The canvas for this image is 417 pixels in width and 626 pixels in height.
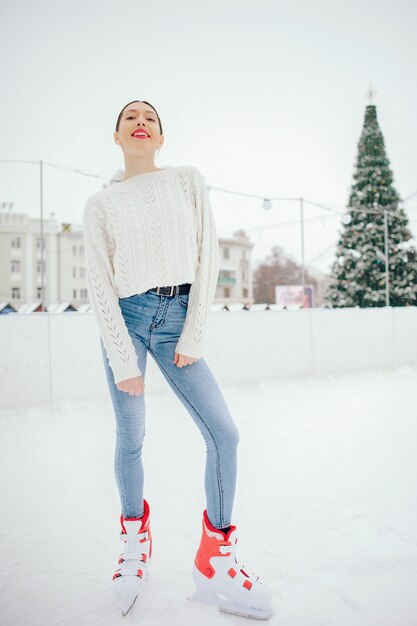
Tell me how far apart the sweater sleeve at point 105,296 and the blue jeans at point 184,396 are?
0.06 meters

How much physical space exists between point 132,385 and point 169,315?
218mm

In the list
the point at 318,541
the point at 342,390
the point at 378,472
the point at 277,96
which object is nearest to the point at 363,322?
the point at 342,390

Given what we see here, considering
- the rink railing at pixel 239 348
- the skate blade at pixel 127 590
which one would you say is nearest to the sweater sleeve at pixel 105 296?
the skate blade at pixel 127 590

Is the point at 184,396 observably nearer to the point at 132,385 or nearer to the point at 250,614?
the point at 132,385

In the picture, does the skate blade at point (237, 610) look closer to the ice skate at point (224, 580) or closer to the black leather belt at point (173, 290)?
the ice skate at point (224, 580)

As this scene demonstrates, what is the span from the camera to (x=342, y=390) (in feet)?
15.5

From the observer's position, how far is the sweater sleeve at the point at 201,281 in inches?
47.4

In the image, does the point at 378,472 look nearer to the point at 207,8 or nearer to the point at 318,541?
Answer: the point at 318,541

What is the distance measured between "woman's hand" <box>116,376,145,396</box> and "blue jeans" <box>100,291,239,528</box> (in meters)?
0.05

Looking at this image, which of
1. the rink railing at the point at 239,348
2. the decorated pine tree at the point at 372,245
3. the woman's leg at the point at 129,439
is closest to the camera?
the woman's leg at the point at 129,439

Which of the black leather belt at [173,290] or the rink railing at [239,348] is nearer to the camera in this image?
the black leather belt at [173,290]

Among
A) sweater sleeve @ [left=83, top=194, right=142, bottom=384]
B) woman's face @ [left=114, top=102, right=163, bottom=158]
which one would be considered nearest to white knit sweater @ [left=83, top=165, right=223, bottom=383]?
sweater sleeve @ [left=83, top=194, right=142, bottom=384]

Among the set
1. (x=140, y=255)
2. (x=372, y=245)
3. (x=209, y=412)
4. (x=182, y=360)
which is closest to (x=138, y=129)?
(x=140, y=255)

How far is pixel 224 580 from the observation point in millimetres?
1202
